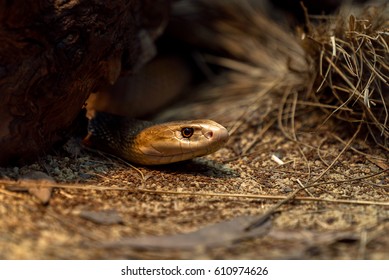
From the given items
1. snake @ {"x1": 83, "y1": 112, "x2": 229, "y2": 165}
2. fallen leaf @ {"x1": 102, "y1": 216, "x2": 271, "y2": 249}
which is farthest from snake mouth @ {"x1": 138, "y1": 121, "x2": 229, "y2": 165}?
fallen leaf @ {"x1": 102, "y1": 216, "x2": 271, "y2": 249}

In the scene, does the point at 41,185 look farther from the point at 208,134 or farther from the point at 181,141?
the point at 208,134

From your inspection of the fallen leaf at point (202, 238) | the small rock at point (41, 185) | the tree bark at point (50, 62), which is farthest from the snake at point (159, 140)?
the fallen leaf at point (202, 238)

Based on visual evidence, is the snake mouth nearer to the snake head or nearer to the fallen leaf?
the snake head

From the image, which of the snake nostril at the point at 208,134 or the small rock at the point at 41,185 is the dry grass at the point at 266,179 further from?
the snake nostril at the point at 208,134

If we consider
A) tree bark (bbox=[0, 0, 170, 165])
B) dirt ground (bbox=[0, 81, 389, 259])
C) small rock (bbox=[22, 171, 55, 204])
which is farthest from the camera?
tree bark (bbox=[0, 0, 170, 165])

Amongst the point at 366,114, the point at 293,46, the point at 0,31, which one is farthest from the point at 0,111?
the point at 293,46
